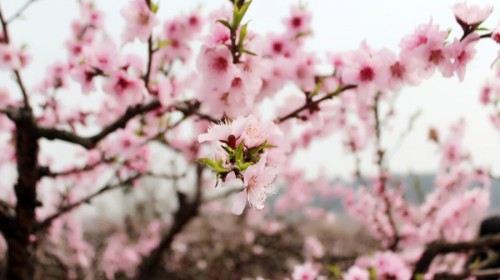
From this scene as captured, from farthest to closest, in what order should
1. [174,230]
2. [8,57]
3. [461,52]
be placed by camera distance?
[174,230] < [8,57] < [461,52]

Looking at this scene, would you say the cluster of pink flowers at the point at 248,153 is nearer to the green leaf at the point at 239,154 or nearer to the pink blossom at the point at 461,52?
the green leaf at the point at 239,154

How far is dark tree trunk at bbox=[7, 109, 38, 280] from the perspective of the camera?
3686 millimetres

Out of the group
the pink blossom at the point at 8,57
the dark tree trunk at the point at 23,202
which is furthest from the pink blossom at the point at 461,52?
the pink blossom at the point at 8,57

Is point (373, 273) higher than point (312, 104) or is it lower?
lower

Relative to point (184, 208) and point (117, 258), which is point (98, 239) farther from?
point (184, 208)

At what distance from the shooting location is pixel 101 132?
136 inches

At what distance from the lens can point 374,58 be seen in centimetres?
283

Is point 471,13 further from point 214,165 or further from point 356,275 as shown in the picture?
point 356,275

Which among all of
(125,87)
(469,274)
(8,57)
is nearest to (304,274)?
(469,274)

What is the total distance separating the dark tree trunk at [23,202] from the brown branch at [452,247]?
7.92 feet

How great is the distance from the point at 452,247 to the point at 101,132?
8.12ft

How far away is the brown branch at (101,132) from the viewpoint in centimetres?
336

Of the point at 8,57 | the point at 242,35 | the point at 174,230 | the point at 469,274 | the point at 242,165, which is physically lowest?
the point at 242,165

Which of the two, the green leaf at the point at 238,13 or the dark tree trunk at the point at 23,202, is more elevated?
the dark tree trunk at the point at 23,202
